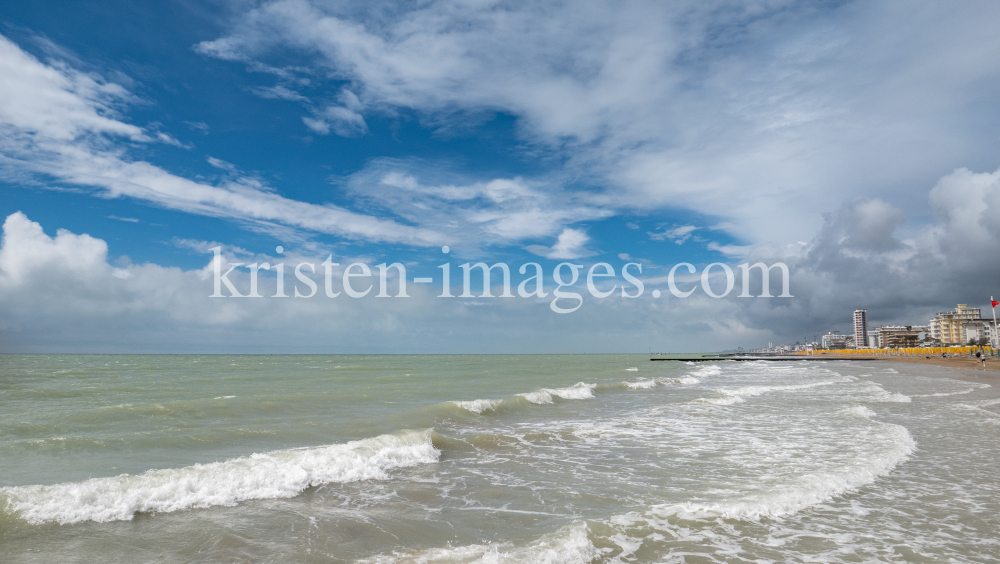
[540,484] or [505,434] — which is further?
[505,434]

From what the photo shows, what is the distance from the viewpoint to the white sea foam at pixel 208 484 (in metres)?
7.37

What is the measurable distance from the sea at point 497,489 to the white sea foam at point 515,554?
25 millimetres

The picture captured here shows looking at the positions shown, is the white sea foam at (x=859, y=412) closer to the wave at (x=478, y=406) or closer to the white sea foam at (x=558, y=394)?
the white sea foam at (x=558, y=394)

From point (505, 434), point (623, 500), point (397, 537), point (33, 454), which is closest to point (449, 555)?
point (397, 537)

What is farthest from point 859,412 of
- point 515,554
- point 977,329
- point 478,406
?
point 977,329

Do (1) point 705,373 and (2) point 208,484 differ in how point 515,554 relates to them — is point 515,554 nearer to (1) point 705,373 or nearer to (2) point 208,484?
(2) point 208,484

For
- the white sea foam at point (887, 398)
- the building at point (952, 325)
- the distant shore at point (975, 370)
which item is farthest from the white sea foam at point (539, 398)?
the building at point (952, 325)

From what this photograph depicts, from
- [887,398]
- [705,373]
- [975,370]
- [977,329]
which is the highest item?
[977,329]

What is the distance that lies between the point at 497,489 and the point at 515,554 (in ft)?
10.3

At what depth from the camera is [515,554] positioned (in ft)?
19.2

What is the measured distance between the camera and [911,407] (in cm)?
1933

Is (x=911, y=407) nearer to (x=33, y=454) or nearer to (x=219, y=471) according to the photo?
(x=219, y=471)

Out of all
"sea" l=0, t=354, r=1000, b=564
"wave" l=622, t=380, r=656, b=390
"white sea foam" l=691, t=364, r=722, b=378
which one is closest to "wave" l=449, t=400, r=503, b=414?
"sea" l=0, t=354, r=1000, b=564

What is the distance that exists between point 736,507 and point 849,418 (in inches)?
483
